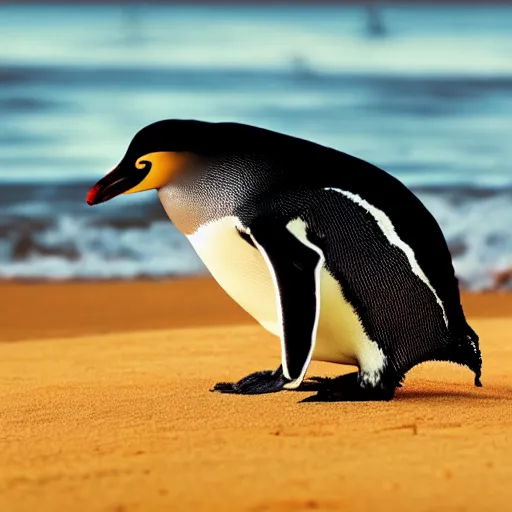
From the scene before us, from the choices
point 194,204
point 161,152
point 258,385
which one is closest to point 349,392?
point 258,385

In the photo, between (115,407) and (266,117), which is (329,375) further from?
(266,117)

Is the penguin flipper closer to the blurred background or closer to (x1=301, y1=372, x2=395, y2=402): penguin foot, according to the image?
(x1=301, y1=372, x2=395, y2=402): penguin foot

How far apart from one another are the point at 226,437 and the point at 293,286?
23.1 inches

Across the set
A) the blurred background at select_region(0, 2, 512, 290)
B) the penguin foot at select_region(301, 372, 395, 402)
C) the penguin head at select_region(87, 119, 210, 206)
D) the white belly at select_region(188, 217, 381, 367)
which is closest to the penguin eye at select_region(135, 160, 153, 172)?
the penguin head at select_region(87, 119, 210, 206)

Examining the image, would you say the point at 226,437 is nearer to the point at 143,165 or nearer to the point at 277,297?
the point at 277,297

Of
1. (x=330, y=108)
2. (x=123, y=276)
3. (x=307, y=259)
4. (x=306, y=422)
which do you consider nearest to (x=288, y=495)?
(x=306, y=422)

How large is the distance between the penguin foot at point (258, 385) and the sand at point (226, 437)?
71 mm

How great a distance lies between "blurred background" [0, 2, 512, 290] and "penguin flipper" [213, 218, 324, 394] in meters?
6.11

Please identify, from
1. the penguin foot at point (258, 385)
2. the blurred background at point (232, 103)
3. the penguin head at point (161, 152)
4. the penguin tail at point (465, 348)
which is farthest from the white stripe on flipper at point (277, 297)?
the blurred background at point (232, 103)

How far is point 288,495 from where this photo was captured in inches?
124

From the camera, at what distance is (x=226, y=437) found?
3820mm

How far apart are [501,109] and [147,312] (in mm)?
14958

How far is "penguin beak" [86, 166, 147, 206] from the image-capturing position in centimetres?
461

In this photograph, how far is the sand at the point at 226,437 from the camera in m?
3.16
